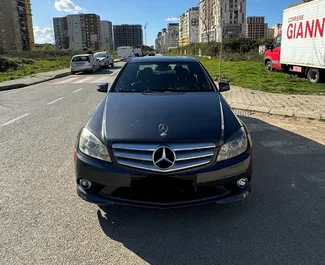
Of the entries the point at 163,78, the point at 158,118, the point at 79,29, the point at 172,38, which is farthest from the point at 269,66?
the point at 172,38

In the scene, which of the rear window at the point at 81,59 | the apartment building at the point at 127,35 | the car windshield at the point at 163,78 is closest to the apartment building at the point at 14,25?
the apartment building at the point at 127,35

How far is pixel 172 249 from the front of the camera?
107 inches

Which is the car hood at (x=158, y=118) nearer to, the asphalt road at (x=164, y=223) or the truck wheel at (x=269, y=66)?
→ the asphalt road at (x=164, y=223)

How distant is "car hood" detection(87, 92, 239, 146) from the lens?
3.01 meters

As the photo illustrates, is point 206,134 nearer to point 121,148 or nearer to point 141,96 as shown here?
point 121,148

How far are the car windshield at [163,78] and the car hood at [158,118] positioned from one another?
360 millimetres

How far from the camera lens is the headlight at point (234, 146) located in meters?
2.98

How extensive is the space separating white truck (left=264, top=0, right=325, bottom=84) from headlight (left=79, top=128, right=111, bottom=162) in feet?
41.0

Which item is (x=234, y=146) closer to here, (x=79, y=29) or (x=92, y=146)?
(x=92, y=146)

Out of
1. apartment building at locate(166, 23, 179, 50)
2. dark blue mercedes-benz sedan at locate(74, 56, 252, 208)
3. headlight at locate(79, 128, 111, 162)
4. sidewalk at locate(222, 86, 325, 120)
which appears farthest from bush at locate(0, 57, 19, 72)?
apartment building at locate(166, 23, 179, 50)

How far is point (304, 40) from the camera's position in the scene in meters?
14.6

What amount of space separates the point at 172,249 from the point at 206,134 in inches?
42.7

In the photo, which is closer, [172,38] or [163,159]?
[163,159]

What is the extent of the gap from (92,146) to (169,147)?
759 mm
